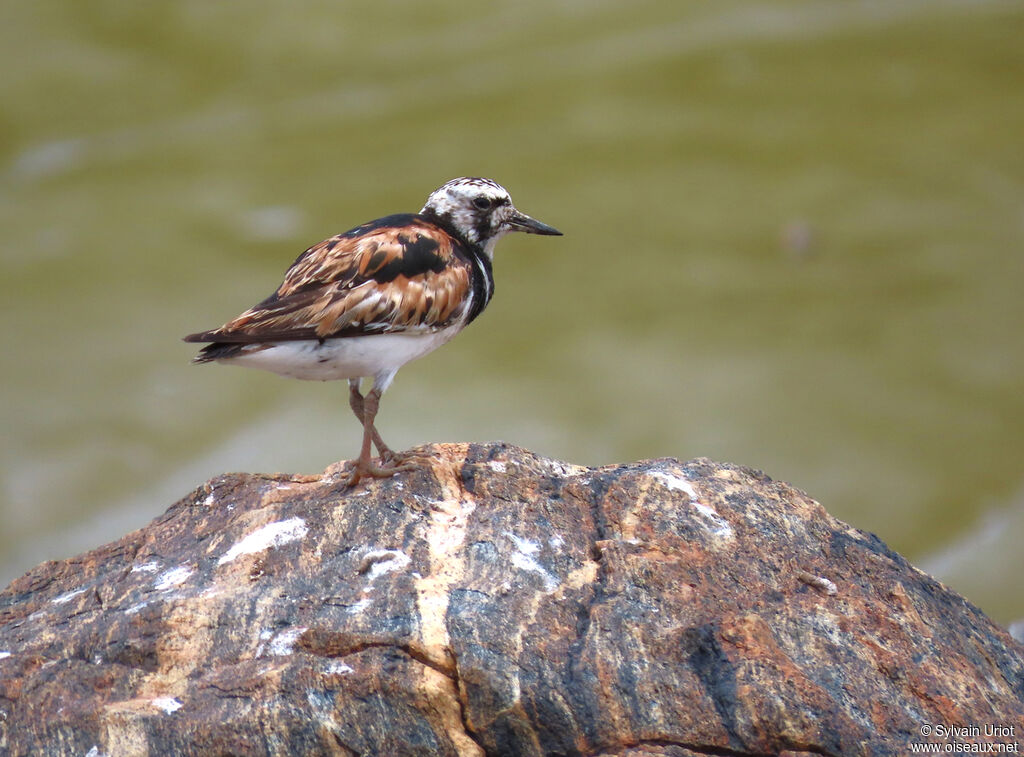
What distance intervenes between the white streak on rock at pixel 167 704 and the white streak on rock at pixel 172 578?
49 centimetres

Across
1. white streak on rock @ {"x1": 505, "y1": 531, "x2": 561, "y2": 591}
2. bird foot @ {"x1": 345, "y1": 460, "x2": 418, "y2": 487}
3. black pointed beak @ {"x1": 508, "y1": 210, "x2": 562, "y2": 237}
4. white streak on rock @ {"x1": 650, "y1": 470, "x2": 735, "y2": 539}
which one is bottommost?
white streak on rock @ {"x1": 505, "y1": 531, "x2": 561, "y2": 591}

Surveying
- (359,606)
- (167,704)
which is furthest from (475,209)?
(167,704)

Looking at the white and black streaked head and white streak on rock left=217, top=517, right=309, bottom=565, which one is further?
the white and black streaked head

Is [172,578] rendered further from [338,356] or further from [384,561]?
[338,356]

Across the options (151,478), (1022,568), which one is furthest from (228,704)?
(1022,568)

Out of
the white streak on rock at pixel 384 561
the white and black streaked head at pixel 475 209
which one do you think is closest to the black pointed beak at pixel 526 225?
the white and black streaked head at pixel 475 209

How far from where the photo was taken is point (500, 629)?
3166 mm

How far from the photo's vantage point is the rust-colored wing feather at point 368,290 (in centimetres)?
383

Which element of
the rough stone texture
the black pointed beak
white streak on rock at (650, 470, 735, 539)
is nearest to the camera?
the rough stone texture

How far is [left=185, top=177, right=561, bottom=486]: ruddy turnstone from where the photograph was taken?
3840mm

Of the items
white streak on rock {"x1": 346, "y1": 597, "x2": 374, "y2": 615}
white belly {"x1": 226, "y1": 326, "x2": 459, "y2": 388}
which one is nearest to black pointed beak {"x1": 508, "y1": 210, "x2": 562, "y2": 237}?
white belly {"x1": 226, "y1": 326, "x2": 459, "y2": 388}

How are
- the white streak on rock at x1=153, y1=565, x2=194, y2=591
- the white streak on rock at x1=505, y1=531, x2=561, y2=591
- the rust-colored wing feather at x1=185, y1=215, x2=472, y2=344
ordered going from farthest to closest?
the rust-colored wing feather at x1=185, y1=215, x2=472, y2=344, the white streak on rock at x1=153, y1=565, x2=194, y2=591, the white streak on rock at x1=505, y1=531, x2=561, y2=591

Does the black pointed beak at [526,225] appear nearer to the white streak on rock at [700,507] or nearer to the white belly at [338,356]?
the white belly at [338,356]

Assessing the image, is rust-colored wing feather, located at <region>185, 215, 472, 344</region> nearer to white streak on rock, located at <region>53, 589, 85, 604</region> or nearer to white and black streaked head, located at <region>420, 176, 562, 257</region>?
white and black streaked head, located at <region>420, 176, 562, 257</region>
